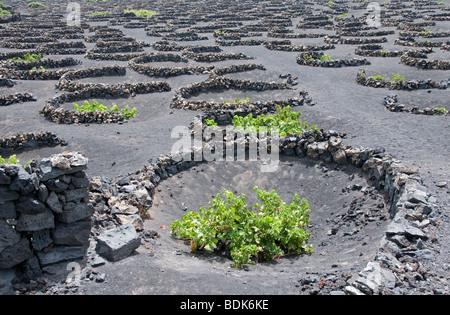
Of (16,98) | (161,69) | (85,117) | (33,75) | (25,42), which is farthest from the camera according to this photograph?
(25,42)

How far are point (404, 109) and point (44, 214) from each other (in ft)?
47.8

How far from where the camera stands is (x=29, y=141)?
568 inches

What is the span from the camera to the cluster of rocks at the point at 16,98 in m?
19.6

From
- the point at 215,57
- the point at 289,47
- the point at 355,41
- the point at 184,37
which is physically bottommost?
the point at 215,57

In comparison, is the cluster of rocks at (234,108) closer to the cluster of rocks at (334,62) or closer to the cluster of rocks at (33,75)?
the cluster of rocks at (334,62)

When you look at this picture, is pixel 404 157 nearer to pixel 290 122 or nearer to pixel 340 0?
pixel 290 122

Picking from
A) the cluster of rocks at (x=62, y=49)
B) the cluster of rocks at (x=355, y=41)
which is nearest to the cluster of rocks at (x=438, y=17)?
the cluster of rocks at (x=355, y=41)

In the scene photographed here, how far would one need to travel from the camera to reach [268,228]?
26.4ft

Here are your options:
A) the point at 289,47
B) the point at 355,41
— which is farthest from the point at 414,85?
the point at 355,41

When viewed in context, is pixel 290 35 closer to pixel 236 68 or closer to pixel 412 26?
pixel 412 26

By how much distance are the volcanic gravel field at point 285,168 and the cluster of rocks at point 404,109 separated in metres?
0.05

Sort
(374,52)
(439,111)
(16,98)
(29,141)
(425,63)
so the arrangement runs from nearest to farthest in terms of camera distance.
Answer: (29,141), (439,111), (16,98), (425,63), (374,52)

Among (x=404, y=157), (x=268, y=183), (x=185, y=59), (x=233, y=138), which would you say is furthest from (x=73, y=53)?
(x=404, y=157)

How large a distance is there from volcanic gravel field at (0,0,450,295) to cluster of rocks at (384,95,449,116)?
0.18ft
